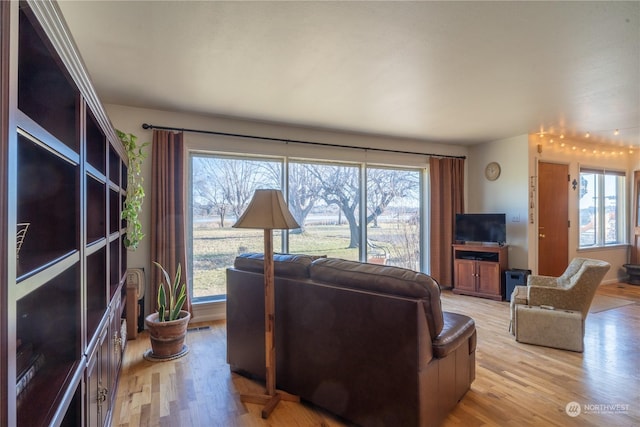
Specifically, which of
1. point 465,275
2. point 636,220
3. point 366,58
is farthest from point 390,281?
point 636,220

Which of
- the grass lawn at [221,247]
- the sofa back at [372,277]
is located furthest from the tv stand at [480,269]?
the sofa back at [372,277]

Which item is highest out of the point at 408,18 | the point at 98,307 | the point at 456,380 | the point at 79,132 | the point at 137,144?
the point at 408,18

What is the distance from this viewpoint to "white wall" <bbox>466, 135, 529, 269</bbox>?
5.05m

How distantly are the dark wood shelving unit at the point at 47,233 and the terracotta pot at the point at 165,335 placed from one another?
3.63 feet

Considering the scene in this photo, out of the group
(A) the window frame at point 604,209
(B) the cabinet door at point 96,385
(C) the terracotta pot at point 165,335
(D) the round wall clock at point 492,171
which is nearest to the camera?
(B) the cabinet door at point 96,385

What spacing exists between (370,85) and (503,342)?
2.79 m

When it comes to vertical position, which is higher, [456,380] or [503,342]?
[456,380]

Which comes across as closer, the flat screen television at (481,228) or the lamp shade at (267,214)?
the lamp shade at (267,214)

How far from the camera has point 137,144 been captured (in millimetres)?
3730

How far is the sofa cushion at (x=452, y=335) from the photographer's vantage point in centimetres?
179

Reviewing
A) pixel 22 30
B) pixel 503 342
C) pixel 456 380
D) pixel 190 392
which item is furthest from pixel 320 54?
pixel 503 342

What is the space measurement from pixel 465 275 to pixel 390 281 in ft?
13.1

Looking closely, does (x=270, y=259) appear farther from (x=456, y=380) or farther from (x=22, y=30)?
(x=22, y=30)

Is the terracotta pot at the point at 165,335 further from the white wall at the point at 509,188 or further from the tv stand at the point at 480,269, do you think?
the white wall at the point at 509,188
